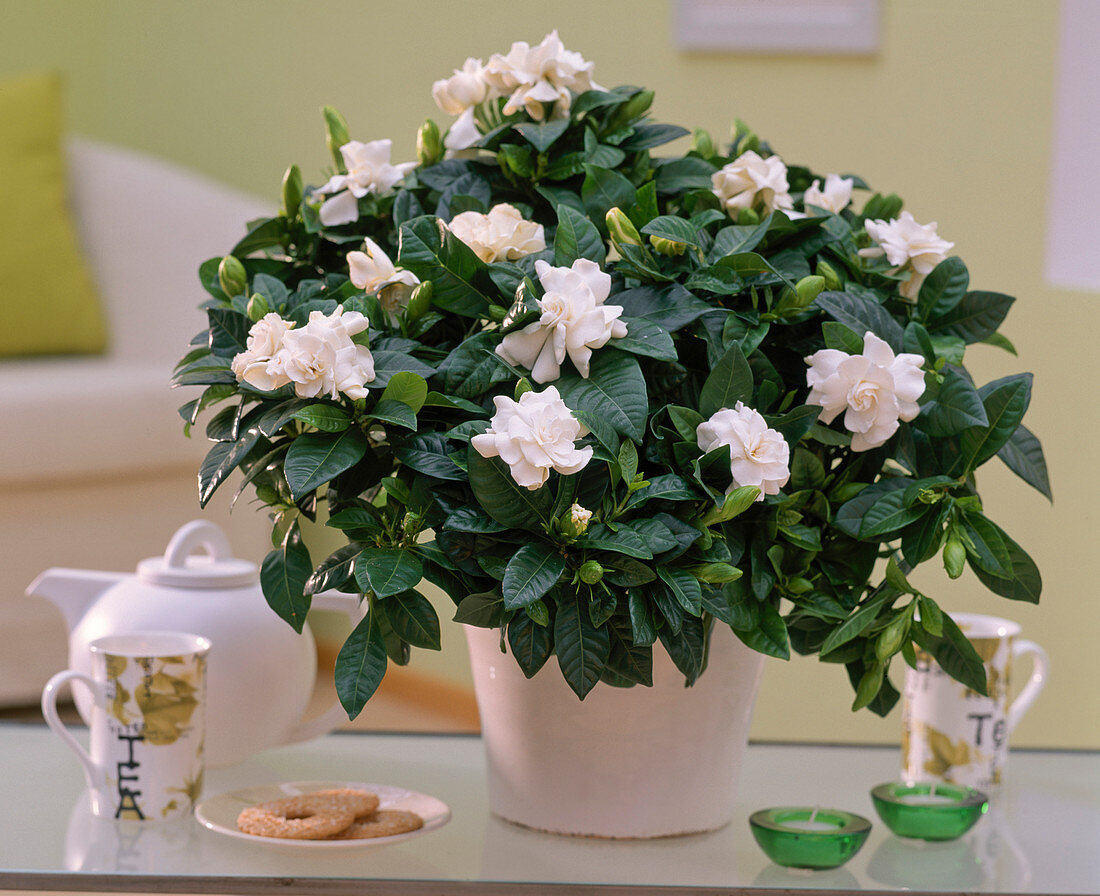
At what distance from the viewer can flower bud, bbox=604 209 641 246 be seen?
0.70 m

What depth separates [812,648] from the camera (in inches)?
28.6

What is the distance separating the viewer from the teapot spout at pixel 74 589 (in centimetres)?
92

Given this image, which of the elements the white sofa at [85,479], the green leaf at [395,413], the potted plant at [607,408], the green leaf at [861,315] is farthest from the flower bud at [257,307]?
the white sofa at [85,479]

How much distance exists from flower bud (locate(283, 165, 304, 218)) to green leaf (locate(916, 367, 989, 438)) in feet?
1.38

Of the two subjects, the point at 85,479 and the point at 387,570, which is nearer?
the point at 387,570

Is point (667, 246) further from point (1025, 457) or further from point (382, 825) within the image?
point (382, 825)

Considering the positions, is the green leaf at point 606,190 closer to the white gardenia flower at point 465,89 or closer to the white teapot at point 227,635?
the white gardenia flower at point 465,89

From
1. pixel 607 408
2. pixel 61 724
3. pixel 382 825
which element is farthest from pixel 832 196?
pixel 61 724

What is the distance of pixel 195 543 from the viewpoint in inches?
36.8

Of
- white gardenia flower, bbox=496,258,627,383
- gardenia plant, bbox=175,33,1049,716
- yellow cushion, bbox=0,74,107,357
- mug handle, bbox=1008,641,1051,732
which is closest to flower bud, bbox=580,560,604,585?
gardenia plant, bbox=175,33,1049,716

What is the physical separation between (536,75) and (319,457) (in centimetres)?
32

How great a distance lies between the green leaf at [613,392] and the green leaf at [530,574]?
74mm

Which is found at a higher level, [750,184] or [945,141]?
[945,141]

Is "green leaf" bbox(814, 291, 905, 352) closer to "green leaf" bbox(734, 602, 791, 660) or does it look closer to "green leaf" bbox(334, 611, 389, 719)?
"green leaf" bbox(734, 602, 791, 660)
